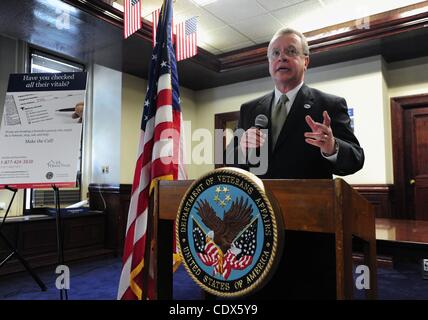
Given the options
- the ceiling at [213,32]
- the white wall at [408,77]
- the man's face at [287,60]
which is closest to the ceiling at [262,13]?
the ceiling at [213,32]

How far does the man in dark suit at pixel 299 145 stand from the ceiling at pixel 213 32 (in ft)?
8.10

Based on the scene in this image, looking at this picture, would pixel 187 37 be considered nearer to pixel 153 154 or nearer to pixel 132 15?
pixel 132 15

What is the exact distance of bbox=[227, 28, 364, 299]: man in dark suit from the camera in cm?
101

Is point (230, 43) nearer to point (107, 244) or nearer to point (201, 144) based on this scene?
point (201, 144)

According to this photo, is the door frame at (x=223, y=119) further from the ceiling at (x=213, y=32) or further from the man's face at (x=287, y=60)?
the man's face at (x=287, y=60)

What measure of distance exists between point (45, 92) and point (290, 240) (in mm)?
2187

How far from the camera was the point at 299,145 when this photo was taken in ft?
3.83

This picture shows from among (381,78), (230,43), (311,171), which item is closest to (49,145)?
(311,171)

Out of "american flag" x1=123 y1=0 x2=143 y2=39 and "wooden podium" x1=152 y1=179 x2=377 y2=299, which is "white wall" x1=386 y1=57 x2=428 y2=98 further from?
"wooden podium" x1=152 y1=179 x2=377 y2=299

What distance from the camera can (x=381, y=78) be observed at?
4.04 m

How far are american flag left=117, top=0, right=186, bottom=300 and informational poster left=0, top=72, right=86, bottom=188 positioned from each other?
0.62 meters

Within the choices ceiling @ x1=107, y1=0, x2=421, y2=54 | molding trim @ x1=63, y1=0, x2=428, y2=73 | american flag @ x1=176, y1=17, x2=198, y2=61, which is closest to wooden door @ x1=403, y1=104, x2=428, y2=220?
molding trim @ x1=63, y1=0, x2=428, y2=73

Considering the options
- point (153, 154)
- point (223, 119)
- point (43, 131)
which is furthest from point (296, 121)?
point (223, 119)

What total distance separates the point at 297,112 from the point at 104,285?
8.75 ft
